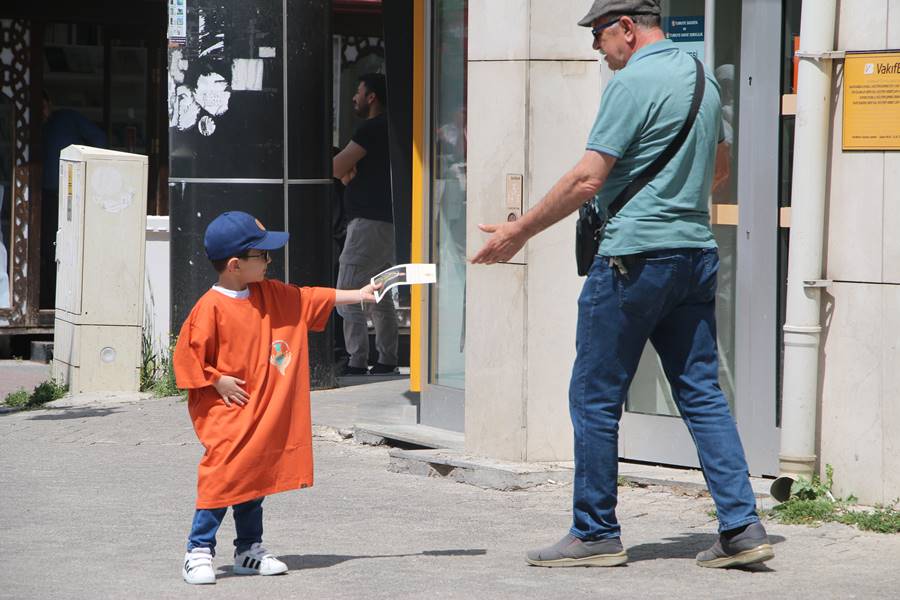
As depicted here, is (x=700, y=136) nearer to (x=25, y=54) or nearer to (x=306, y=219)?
(x=306, y=219)

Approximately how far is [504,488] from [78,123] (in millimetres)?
6986

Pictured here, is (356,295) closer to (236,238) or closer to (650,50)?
(236,238)

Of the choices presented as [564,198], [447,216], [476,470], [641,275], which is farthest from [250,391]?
[447,216]

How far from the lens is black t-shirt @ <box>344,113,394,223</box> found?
1082 cm

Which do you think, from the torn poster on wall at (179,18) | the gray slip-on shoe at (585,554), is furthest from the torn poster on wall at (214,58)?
the gray slip-on shoe at (585,554)

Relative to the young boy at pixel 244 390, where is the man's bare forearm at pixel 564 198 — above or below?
above

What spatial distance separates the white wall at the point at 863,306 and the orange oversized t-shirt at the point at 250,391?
7.02 feet

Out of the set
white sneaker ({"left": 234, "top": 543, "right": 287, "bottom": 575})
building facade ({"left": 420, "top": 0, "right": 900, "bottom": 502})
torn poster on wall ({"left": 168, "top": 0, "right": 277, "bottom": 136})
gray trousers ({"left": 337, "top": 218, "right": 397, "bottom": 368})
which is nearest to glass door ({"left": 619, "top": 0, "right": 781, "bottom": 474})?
building facade ({"left": 420, "top": 0, "right": 900, "bottom": 502})

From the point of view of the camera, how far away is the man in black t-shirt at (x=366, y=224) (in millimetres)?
10812

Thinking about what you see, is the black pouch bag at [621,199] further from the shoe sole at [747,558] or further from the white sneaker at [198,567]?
the white sneaker at [198,567]

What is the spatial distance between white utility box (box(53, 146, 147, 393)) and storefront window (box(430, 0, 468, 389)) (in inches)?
94.4

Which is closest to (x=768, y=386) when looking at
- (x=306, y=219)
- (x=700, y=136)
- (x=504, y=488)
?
(x=504, y=488)

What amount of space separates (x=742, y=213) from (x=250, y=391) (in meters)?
2.45

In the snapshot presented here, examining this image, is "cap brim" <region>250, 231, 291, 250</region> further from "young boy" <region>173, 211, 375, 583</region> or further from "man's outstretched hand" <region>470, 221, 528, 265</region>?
"man's outstretched hand" <region>470, 221, 528, 265</region>
